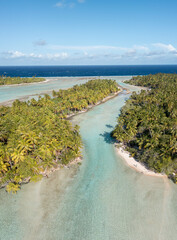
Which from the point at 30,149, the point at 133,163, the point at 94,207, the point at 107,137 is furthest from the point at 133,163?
the point at 30,149

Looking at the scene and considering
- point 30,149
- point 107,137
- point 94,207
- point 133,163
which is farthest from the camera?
point 107,137

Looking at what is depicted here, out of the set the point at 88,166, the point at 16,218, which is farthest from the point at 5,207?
the point at 88,166

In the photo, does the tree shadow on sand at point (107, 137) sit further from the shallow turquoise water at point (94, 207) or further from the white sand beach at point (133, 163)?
the shallow turquoise water at point (94, 207)

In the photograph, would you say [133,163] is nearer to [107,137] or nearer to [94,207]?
[107,137]

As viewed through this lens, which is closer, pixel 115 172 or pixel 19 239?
pixel 19 239

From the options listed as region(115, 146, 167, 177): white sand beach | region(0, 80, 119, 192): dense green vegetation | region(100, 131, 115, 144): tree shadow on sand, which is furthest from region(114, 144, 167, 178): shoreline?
region(0, 80, 119, 192): dense green vegetation

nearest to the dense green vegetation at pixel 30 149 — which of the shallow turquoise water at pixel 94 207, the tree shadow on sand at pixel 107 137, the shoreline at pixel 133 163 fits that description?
the shallow turquoise water at pixel 94 207

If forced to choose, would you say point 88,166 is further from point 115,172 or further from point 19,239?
point 19,239

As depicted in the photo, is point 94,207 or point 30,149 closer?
point 94,207
